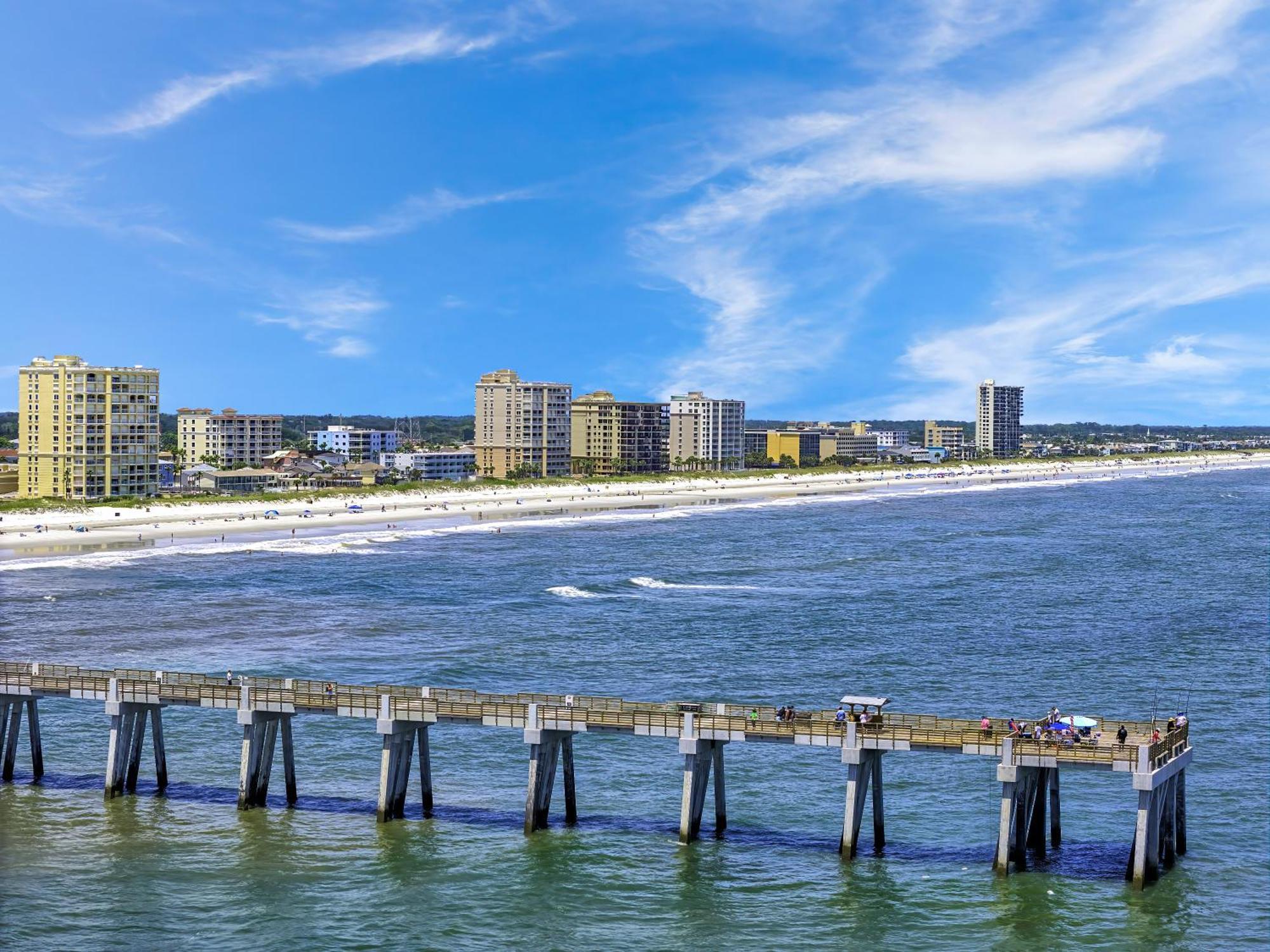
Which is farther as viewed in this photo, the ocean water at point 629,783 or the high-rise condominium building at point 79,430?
the high-rise condominium building at point 79,430

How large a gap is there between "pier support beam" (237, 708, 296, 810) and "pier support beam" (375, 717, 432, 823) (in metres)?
3.33

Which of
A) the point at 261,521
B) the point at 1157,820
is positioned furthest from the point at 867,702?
the point at 261,521

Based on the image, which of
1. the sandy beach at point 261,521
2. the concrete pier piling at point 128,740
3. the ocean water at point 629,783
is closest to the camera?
the ocean water at point 629,783

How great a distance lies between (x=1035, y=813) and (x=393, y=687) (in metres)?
18.7

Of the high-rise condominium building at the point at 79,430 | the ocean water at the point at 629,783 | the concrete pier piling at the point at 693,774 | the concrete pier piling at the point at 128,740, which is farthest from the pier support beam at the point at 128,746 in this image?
the high-rise condominium building at the point at 79,430

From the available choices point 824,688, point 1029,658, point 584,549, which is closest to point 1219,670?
point 1029,658

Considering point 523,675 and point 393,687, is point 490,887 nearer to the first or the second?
point 393,687

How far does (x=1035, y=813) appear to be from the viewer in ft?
131

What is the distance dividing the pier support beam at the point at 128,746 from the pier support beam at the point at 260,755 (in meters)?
3.14

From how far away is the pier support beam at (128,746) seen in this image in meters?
44.3

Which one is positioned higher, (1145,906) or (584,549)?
(584,549)

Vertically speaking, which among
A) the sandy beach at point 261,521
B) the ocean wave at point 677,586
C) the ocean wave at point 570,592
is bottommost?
the ocean wave at point 570,592

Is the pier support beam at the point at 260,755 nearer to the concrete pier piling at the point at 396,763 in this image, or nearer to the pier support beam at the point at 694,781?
the concrete pier piling at the point at 396,763

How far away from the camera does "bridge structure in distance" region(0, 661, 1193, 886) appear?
37781 mm
